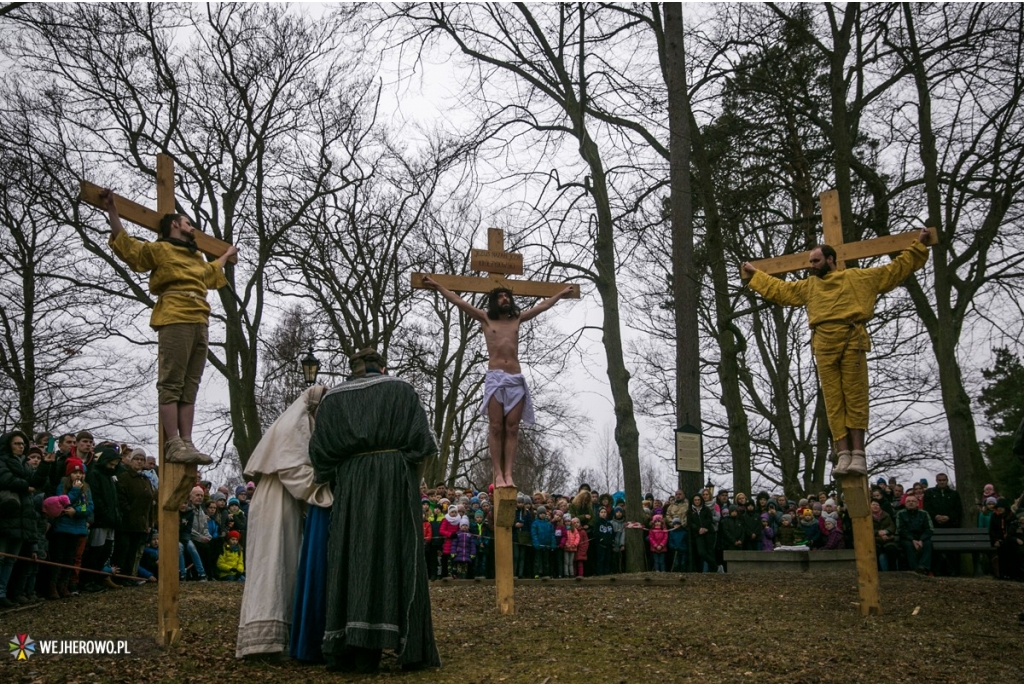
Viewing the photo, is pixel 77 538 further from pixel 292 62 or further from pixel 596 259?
pixel 292 62

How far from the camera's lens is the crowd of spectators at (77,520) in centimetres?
991

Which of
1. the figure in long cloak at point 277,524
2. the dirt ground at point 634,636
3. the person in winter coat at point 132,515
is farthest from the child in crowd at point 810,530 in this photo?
the figure in long cloak at point 277,524

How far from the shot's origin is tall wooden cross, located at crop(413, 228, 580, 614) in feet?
30.1

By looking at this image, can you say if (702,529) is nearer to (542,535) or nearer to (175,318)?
(542,535)

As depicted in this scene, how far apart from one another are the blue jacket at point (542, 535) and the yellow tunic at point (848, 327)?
7775 millimetres

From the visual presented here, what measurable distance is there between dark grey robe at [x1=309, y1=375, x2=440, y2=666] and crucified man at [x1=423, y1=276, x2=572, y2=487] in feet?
7.56

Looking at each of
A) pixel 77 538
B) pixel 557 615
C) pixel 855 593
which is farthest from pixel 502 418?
pixel 77 538

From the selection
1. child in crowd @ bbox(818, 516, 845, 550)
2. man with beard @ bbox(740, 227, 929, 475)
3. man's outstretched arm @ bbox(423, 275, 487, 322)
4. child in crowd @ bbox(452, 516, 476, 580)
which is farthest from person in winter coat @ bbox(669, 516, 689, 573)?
man's outstretched arm @ bbox(423, 275, 487, 322)

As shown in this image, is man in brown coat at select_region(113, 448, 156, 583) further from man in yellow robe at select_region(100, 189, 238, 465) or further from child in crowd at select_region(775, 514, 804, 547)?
child in crowd at select_region(775, 514, 804, 547)

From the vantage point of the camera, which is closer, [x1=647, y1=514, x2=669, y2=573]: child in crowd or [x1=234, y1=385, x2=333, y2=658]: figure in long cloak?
[x1=234, y1=385, x2=333, y2=658]: figure in long cloak

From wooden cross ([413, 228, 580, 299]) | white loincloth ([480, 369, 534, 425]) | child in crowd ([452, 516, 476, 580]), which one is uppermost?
wooden cross ([413, 228, 580, 299])

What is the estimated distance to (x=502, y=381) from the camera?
9.38m

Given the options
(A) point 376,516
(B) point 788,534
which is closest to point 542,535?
(B) point 788,534

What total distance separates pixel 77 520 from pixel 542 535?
7565 mm
